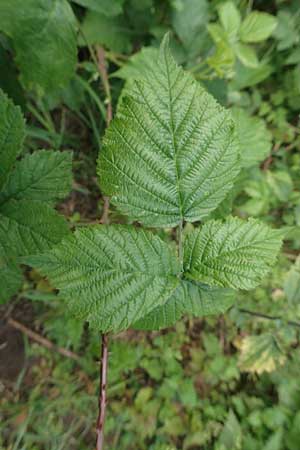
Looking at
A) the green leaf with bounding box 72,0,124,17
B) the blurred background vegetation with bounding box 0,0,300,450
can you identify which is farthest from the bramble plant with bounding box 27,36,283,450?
the blurred background vegetation with bounding box 0,0,300,450

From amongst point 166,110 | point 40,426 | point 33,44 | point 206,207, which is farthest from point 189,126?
point 40,426

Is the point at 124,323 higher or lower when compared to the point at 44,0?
lower

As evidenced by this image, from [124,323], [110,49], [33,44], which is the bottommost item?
[124,323]

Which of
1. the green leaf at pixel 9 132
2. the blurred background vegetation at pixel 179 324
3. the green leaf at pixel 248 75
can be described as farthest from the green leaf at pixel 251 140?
the green leaf at pixel 248 75

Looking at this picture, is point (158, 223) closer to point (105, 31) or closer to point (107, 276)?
point (107, 276)

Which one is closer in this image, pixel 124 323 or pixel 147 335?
pixel 124 323

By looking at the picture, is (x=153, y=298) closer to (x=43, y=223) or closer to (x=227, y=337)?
(x=43, y=223)

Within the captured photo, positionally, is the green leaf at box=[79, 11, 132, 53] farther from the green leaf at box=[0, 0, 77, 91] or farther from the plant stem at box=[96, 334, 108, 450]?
the plant stem at box=[96, 334, 108, 450]

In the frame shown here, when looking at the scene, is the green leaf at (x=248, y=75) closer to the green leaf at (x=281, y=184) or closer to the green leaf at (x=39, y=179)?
the green leaf at (x=281, y=184)
